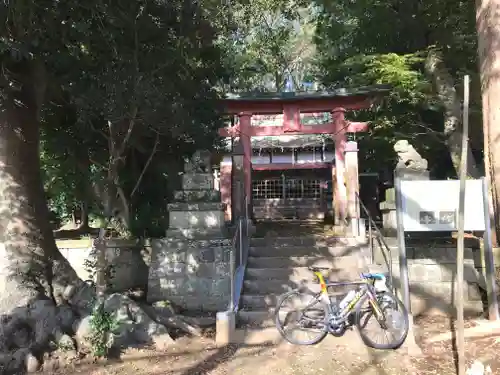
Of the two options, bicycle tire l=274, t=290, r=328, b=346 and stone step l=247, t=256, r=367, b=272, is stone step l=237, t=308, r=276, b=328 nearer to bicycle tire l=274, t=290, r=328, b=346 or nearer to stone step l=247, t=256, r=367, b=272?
bicycle tire l=274, t=290, r=328, b=346

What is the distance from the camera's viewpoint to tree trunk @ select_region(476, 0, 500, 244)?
6.44 metres

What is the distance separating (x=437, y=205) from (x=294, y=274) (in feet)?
9.01

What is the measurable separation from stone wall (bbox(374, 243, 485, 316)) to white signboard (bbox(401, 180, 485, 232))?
1346mm

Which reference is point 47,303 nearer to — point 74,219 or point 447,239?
point 447,239

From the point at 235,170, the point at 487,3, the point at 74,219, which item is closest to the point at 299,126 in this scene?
the point at 235,170

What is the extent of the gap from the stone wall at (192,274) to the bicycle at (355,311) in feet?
5.43

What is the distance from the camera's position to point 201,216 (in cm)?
789

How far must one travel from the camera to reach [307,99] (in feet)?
39.4

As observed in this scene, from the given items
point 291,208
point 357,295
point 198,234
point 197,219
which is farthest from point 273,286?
point 291,208

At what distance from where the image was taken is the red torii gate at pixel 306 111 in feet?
38.7

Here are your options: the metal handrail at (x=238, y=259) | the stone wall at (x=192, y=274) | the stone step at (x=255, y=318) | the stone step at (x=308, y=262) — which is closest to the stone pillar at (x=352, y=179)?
the stone step at (x=308, y=262)

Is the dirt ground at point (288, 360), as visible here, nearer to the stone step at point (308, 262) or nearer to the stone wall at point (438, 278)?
the stone wall at point (438, 278)

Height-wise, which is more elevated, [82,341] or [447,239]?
[447,239]

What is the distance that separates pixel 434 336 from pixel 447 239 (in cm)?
260
